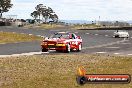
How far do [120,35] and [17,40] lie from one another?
61.2ft

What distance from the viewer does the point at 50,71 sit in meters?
16.9

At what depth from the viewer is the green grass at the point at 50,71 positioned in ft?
44.4

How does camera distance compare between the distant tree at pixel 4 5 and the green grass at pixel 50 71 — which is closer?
the green grass at pixel 50 71

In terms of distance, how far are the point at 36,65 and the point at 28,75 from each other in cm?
305

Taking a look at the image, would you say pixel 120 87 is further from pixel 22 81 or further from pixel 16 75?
pixel 16 75

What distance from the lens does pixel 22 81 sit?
14188mm

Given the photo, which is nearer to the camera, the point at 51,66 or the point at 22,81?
the point at 22,81

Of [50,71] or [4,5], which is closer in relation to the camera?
[50,71]

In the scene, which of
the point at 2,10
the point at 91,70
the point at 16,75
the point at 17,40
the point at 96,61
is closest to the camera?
the point at 16,75

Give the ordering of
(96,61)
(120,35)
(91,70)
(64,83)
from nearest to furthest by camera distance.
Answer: (64,83) < (91,70) < (96,61) < (120,35)

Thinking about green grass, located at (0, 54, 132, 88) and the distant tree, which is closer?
green grass, located at (0, 54, 132, 88)

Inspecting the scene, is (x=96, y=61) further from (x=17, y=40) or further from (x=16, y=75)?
(x=17, y=40)

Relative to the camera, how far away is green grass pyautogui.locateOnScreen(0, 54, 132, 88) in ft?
44.4

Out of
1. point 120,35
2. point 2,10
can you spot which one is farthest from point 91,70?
point 2,10
